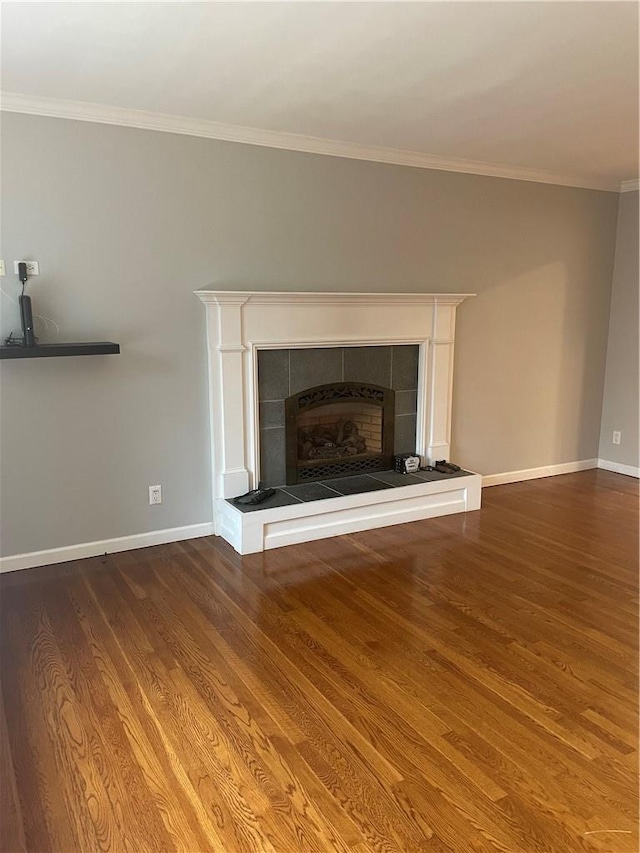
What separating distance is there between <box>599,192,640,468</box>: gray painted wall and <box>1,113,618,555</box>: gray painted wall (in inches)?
36.2

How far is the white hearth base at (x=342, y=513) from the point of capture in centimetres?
359

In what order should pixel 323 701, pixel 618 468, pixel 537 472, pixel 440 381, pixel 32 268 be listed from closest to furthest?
pixel 323 701
pixel 32 268
pixel 440 381
pixel 537 472
pixel 618 468

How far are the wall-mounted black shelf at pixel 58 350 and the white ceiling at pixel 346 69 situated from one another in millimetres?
1142

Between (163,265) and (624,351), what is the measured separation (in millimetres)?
3850

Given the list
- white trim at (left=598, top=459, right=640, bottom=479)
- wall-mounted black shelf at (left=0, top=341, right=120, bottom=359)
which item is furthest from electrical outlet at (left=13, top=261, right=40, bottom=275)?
white trim at (left=598, top=459, right=640, bottom=479)

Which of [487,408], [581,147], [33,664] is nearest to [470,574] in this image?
[487,408]

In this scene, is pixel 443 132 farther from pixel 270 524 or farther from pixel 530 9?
pixel 270 524

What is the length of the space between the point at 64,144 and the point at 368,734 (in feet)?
9.85

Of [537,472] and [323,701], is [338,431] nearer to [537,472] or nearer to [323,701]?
[537,472]

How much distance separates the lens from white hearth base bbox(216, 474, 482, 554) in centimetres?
359

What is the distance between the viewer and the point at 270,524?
11.9 feet

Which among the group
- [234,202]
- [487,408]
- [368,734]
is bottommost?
[368,734]

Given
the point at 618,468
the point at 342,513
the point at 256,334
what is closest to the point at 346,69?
the point at 256,334

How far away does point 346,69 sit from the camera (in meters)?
2.64
